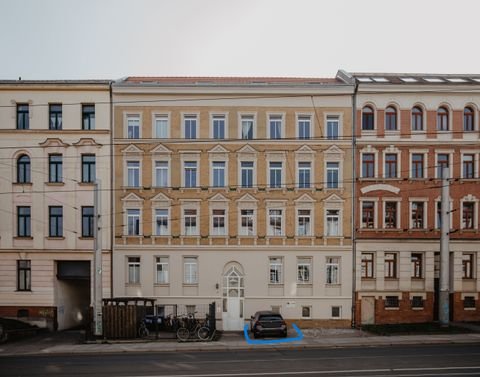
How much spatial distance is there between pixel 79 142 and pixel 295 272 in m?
17.3

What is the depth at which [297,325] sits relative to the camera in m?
28.0

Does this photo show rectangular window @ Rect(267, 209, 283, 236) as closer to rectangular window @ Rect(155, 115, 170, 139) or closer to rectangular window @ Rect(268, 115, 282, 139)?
rectangular window @ Rect(268, 115, 282, 139)

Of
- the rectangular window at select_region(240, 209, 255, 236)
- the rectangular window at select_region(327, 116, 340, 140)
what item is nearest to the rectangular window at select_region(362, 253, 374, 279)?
the rectangular window at select_region(240, 209, 255, 236)

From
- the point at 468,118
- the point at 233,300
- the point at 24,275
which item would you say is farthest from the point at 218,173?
the point at 468,118

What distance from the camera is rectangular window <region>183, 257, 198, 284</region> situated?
93.8 feet

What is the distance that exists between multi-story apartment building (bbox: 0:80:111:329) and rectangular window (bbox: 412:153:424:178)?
21.0 metres

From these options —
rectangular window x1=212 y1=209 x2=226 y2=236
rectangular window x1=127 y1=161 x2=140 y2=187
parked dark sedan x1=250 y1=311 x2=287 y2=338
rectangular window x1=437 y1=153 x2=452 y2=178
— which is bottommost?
parked dark sedan x1=250 y1=311 x2=287 y2=338

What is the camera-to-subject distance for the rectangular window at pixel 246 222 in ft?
94.4

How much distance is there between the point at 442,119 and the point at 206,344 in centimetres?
2161

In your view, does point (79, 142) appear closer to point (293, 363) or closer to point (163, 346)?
point (163, 346)

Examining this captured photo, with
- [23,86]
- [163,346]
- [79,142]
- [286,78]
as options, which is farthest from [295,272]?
[23,86]

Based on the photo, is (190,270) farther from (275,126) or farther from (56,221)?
(275,126)

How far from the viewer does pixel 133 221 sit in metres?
28.8

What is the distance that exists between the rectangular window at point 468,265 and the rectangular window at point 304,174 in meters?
12.0
